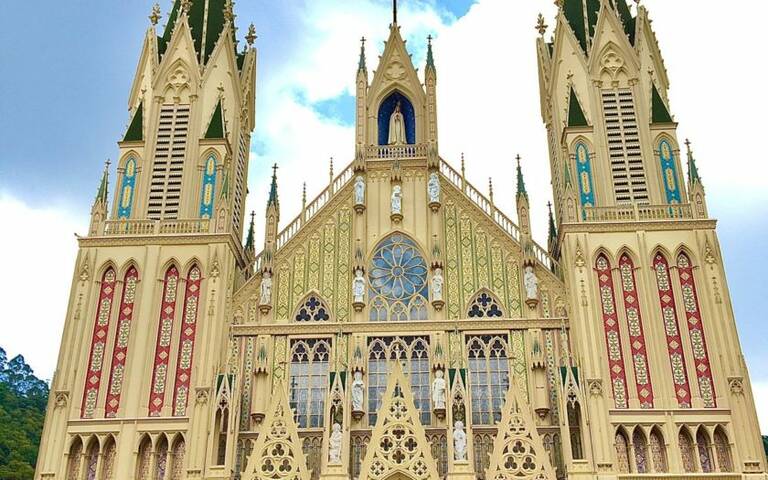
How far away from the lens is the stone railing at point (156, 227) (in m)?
30.2

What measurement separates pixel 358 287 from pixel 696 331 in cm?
1090

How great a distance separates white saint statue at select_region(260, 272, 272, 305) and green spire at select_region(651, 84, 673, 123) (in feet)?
48.5

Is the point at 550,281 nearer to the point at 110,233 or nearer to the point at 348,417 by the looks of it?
the point at 348,417

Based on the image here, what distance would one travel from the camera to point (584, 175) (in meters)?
30.8

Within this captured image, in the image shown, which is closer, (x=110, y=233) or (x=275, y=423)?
(x=275, y=423)

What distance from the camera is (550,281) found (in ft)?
96.4

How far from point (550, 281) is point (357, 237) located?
6.77 m

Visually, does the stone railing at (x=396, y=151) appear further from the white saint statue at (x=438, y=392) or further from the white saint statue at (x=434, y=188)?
the white saint statue at (x=438, y=392)

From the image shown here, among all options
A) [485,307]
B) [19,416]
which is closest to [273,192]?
[485,307]

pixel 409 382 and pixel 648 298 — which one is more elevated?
pixel 648 298

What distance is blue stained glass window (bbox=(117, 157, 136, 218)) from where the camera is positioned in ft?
102

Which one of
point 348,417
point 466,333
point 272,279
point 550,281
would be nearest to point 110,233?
point 272,279

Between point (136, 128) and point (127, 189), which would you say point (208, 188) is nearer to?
point (127, 189)

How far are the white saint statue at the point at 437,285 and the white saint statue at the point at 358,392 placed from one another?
3.61 metres
